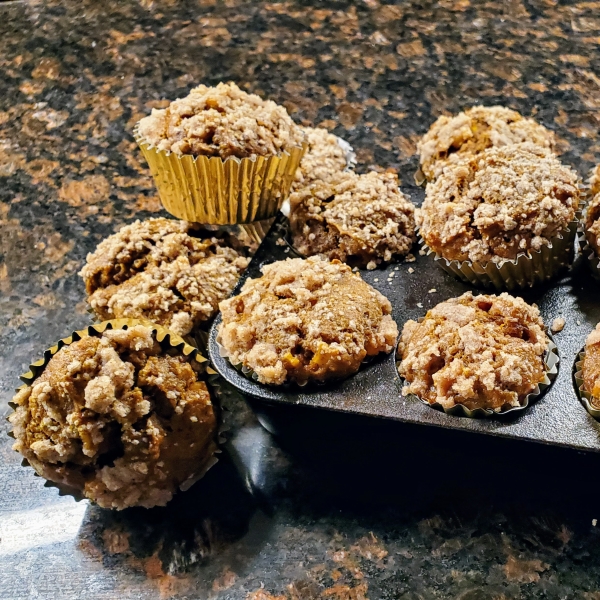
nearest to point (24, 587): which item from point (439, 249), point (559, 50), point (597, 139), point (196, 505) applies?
point (196, 505)

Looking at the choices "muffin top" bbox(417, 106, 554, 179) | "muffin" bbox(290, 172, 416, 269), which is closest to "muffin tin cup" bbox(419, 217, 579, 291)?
"muffin" bbox(290, 172, 416, 269)

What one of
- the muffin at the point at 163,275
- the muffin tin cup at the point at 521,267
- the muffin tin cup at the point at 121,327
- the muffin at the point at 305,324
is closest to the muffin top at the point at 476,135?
the muffin tin cup at the point at 521,267

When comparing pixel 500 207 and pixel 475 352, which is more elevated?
pixel 500 207

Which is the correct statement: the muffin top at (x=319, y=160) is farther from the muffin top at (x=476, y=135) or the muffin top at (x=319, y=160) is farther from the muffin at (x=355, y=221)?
the muffin top at (x=476, y=135)

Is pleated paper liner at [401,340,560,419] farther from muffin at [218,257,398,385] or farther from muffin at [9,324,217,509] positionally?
muffin at [9,324,217,509]

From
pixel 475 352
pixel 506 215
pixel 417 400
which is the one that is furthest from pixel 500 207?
pixel 417 400

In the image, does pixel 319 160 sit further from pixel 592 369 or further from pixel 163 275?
pixel 592 369
